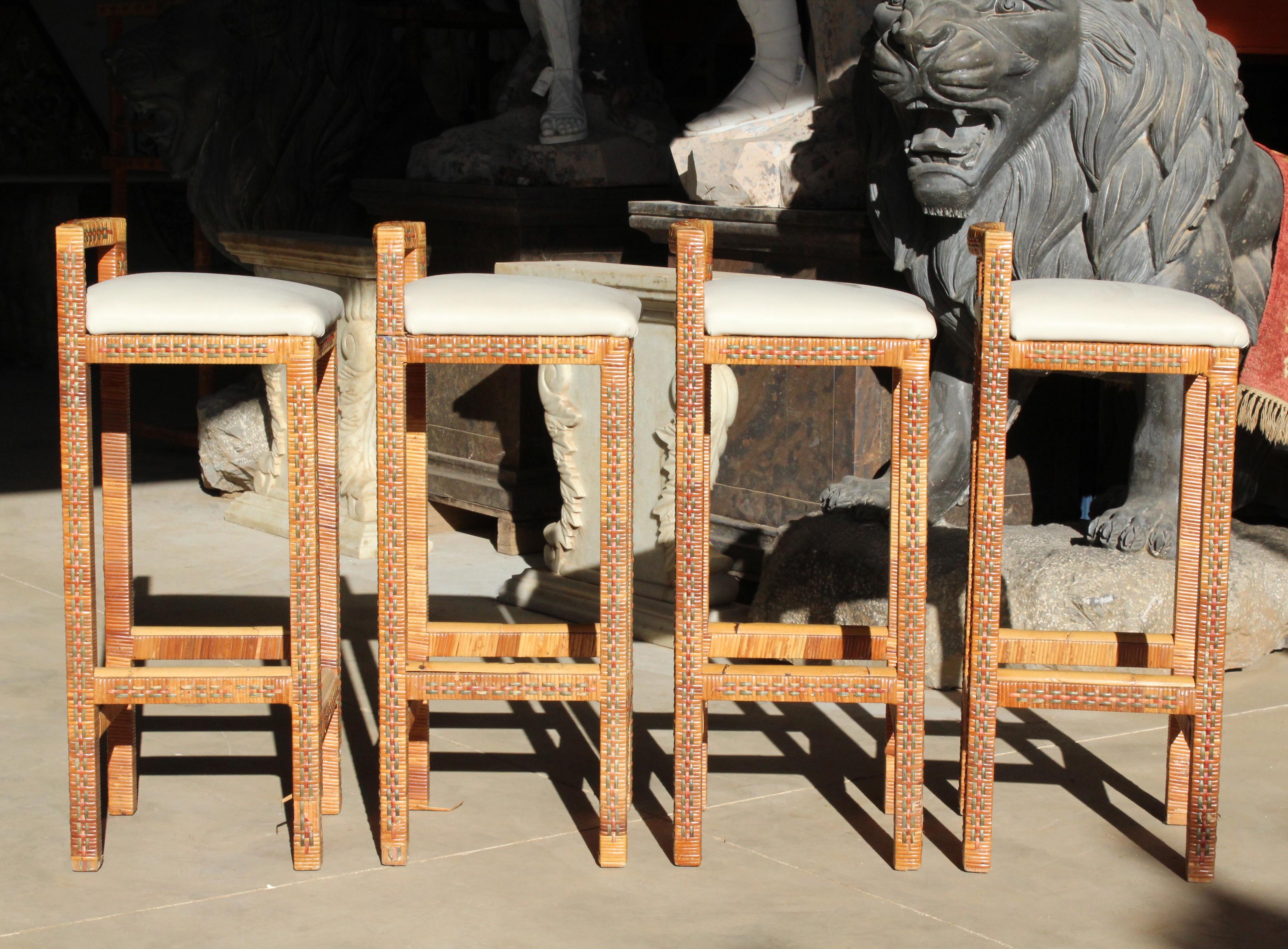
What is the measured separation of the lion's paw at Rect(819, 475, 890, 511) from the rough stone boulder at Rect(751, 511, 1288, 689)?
0.03 meters

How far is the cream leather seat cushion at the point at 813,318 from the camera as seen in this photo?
2771 millimetres

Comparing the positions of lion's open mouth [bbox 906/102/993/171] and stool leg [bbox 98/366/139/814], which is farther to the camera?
lion's open mouth [bbox 906/102/993/171]

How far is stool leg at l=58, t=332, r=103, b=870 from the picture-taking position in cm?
280

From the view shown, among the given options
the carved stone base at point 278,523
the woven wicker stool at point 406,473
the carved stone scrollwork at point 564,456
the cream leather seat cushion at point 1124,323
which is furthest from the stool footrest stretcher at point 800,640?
the carved stone base at point 278,523

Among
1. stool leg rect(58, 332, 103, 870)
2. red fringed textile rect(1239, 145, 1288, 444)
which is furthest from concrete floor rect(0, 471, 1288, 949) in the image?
red fringed textile rect(1239, 145, 1288, 444)

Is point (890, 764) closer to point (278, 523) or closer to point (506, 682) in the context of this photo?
point (506, 682)

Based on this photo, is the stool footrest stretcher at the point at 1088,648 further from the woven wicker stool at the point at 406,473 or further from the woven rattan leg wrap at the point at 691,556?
the woven wicker stool at the point at 406,473

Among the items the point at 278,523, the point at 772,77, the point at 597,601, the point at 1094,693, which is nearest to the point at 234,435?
the point at 278,523

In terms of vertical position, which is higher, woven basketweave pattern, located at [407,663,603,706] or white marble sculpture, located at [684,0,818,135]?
white marble sculpture, located at [684,0,818,135]

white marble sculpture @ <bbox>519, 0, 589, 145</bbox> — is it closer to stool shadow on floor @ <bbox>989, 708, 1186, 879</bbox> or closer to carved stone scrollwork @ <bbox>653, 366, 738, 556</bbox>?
carved stone scrollwork @ <bbox>653, 366, 738, 556</bbox>

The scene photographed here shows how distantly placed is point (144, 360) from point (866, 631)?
1.38 m

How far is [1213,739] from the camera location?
2871mm

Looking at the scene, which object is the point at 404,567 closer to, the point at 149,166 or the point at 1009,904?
the point at 1009,904

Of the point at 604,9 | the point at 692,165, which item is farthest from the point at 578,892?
the point at 604,9
